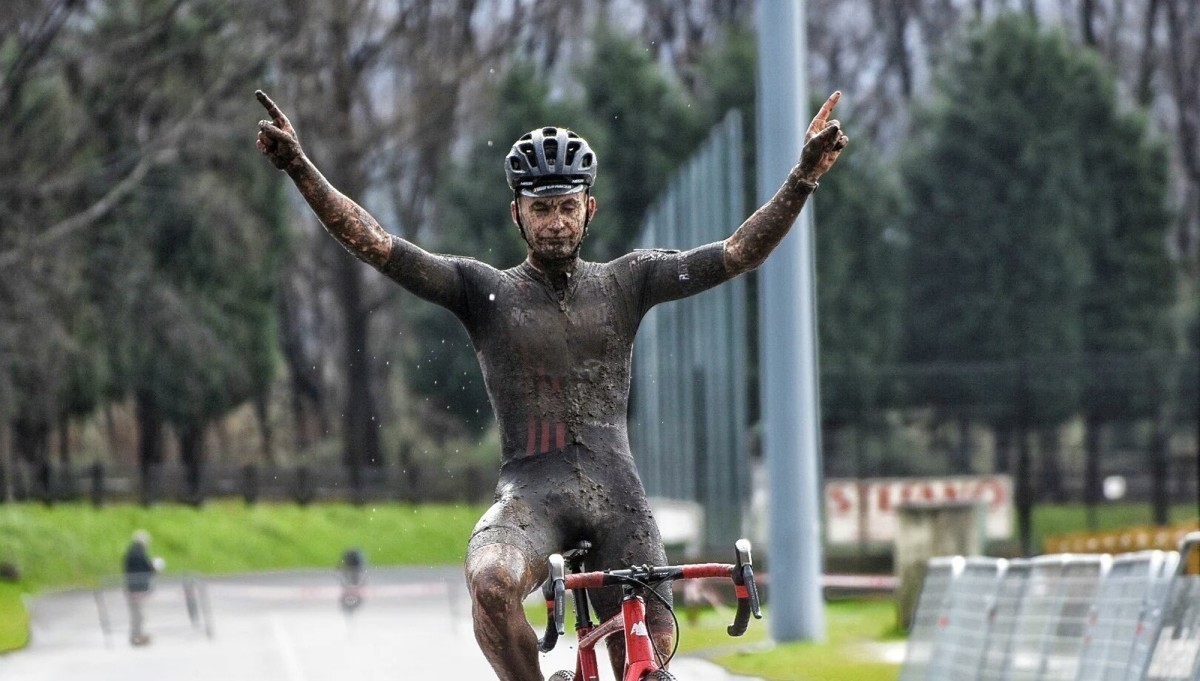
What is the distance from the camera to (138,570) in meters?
30.8

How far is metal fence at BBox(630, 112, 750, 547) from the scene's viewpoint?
92.5 feet

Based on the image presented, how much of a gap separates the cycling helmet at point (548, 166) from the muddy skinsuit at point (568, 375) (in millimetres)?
251

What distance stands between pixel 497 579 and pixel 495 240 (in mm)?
48153

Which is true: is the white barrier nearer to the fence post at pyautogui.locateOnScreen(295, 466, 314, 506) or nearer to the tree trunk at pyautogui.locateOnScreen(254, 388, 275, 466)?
the fence post at pyautogui.locateOnScreen(295, 466, 314, 506)

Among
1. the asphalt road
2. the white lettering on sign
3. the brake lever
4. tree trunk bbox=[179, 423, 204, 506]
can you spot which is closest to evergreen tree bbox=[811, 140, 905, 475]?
the asphalt road

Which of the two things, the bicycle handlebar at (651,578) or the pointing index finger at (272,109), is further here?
the pointing index finger at (272,109)

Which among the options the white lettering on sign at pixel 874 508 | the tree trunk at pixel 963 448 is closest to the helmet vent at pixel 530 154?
the white lettering on sign at pixel 874 508

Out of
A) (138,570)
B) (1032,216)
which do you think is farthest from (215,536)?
(138,570)

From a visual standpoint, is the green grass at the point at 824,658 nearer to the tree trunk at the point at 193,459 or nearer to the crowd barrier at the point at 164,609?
the crowd barrier at the point at 164,609

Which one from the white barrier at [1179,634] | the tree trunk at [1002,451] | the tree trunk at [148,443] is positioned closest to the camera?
the white barrier at [1179,634]

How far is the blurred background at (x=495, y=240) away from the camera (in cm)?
4962

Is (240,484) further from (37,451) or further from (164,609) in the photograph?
(164,609)

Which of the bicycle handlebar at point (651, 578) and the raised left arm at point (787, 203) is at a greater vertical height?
the raised left arm at point (787, 203)

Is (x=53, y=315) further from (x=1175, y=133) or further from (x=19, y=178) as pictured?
(x=1175, y=133)
